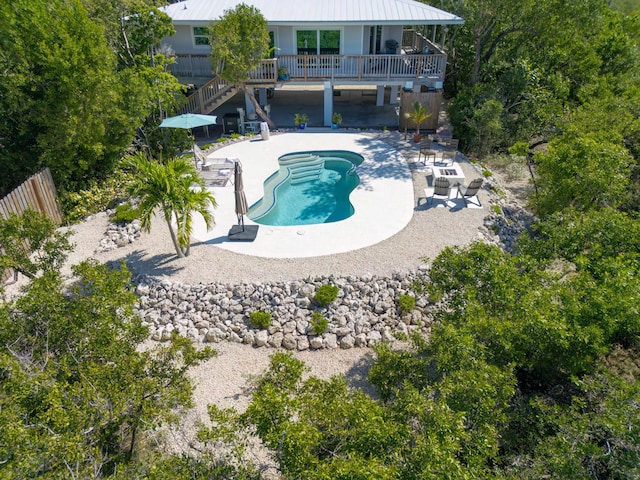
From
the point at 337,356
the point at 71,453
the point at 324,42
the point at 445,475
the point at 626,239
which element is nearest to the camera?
the point at 445,475

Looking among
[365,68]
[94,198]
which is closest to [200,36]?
[365,68]

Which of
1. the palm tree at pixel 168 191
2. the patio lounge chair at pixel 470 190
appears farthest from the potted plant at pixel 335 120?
the palm tree at pixel 168 191

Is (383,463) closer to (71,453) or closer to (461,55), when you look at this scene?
(71,453)

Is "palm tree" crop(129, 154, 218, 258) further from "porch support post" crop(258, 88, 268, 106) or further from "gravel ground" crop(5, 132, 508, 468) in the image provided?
"porch support post" crop(258, 88, 268, 106)

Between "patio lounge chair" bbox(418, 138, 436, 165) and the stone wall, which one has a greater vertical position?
"patio lounge chair" bbox(418, 138, 436, 165)

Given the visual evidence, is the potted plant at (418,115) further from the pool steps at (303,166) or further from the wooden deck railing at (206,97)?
the wooden deck railing at (206,97)

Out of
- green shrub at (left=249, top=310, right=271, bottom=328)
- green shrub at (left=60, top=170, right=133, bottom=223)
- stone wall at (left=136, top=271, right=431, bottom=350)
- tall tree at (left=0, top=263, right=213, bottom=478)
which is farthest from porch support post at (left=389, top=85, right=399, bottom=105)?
tall tree at (left=0, top=263, right=213, bottom=478)

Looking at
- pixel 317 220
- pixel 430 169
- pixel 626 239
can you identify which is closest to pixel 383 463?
pixel 626 239
